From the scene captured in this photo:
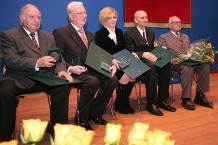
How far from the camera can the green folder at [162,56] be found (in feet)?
11.9

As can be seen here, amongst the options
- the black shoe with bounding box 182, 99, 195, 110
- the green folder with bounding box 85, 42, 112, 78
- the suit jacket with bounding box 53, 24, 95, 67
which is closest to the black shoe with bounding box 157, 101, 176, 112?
the black shoe with bounding box 182, 99, 195, 110

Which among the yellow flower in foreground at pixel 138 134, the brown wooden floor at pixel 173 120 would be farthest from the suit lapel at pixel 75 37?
the yellow flower in foreground at pixel 138 134

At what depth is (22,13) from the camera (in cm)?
279

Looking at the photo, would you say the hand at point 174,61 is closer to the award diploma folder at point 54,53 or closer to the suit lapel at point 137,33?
the suit lapel at point 137,33

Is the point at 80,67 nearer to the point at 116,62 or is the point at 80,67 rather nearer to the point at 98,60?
the point at 98,60

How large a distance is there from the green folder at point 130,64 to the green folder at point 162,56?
304mm

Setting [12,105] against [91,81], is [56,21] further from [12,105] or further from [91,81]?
[12,105]

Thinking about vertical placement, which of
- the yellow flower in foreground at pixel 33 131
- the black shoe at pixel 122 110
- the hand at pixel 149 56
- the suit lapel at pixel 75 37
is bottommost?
the black shoe at pixel 122 110

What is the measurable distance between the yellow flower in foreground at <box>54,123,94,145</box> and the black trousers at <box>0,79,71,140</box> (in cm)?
191

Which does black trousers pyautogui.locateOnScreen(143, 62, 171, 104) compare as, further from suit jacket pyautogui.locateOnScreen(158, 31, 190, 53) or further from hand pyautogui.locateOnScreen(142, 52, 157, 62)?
suit jacket pyautogui.locateOnScreen(158, 31, 190, 53)

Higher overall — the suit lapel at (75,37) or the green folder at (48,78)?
the suit lapel at (75,37)

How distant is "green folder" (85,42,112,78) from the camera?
2883 mm

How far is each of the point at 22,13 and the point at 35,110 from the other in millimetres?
1631

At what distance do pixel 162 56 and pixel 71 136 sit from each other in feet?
11.0
